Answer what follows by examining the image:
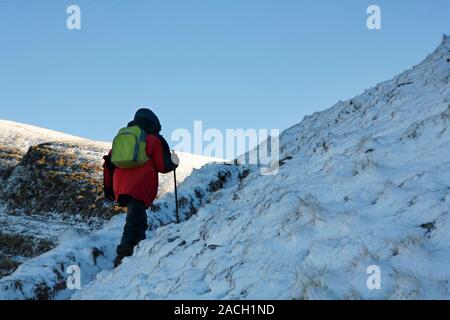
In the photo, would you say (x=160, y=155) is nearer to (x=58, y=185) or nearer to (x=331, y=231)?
(x=331, y=231)

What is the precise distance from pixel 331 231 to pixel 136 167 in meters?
4.45

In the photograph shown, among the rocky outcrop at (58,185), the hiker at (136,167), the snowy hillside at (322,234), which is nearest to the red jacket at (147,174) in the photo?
the hiker at (136,167)

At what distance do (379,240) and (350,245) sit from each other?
0.31 meters

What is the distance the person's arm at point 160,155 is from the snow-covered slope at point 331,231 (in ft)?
3.70

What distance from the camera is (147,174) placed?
954cm

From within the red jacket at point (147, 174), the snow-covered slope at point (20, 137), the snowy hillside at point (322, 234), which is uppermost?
the snow-covered slope at point (20, 137)

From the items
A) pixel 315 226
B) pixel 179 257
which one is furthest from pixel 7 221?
pixel 315 226

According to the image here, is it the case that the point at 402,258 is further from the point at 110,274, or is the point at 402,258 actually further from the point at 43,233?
the point at 43,233

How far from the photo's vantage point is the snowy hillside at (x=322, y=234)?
5.34m

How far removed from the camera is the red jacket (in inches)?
373

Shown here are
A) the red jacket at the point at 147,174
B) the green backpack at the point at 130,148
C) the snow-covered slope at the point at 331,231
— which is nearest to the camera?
the snow-covered slope at the point at 331,231

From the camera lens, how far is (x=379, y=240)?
18.5 feet

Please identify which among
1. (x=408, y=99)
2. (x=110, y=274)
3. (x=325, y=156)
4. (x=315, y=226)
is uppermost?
(x=408, y=99)

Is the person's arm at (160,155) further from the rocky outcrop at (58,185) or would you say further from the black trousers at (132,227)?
the rocky outcrop at (58,185)
